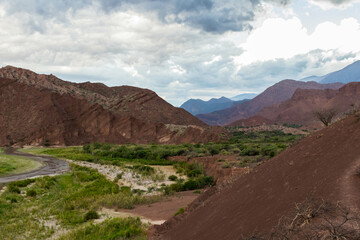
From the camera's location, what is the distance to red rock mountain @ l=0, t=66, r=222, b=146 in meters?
76.5

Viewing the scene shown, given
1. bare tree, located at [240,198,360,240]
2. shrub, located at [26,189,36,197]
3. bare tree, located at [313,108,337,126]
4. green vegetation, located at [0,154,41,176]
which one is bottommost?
shrub, located at [26,189,36,197]

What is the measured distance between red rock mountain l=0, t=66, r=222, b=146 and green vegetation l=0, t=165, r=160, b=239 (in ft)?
149

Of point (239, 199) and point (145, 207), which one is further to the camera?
point (145, 207)

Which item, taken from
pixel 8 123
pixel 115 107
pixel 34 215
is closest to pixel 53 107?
pixel 8 123

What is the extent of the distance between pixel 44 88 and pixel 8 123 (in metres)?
16.0

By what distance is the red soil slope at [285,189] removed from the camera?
21.0 feet

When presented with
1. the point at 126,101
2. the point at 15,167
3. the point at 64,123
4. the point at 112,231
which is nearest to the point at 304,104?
the point at 126,101

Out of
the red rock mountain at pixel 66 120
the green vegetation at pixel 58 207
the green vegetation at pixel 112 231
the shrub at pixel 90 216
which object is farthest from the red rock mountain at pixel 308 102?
the green vegetation at pixel 112 231

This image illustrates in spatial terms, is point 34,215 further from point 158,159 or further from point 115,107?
point 115,107

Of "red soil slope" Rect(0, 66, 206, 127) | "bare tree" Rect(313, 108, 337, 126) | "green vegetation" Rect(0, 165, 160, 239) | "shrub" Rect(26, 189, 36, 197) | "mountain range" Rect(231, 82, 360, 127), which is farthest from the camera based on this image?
"mountain range" Rect(231, 82, 360, 127)

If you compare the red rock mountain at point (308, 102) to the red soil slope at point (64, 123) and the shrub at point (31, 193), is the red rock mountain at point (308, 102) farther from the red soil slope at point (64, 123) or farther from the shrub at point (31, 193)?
the shrub at point (31, 193)

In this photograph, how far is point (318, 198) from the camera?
6.04m

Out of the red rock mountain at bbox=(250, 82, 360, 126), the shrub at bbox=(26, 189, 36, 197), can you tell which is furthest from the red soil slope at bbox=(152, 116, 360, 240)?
the red rock mountain at bbox=(250, 82, 360, 126)

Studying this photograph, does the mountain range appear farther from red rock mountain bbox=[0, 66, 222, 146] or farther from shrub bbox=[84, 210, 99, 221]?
shrub bbox=[84, 210, 99, 221]
